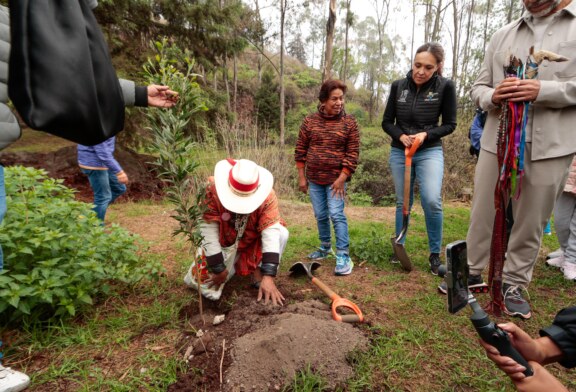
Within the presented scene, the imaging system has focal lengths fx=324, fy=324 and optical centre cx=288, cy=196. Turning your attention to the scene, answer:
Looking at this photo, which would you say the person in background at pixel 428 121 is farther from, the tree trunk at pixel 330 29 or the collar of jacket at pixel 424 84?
the tree trunk at pixel 330 29

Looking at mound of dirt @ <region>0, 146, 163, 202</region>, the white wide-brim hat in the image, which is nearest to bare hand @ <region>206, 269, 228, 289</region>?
the white wide-brim hat

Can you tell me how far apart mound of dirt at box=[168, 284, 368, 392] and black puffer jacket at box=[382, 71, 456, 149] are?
1.88m

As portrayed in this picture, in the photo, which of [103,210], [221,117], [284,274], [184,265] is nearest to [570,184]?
[284,274]

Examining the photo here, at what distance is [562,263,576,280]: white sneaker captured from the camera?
296 cm

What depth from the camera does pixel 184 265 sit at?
3.35 meters

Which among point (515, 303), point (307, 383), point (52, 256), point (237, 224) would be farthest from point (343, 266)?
point (52, 256)

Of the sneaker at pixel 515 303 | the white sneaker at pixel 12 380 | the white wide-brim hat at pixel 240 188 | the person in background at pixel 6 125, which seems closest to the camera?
the person in background at pixel 6 125

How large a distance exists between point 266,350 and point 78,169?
706cm

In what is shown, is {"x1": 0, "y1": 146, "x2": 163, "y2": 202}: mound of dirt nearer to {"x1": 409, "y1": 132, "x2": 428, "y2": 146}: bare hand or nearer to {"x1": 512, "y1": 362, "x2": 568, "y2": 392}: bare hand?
{"x1": 409, "y1": 132, "x2": 428, "y2": 146}: bare hand

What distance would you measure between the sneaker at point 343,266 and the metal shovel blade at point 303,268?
0.22m

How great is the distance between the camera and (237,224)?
250 centimetres

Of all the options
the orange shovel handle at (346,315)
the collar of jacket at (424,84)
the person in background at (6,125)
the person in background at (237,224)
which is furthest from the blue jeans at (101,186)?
the collar of jacket at (424,84)

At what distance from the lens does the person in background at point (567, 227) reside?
3.02 metres

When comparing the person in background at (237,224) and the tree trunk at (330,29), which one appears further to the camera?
the tree trunk at (330,29)
